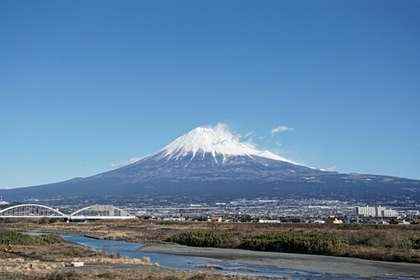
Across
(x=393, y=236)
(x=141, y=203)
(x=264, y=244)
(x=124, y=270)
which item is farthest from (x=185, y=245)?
(x=141, y=203)

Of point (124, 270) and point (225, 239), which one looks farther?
point (225, 239)

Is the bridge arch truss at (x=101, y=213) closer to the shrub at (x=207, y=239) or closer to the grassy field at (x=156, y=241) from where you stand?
the grassy field at (x=156, y=241)

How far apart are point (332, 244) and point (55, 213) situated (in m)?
97.5

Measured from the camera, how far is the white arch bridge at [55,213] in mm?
124562

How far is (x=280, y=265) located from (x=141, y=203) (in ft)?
559

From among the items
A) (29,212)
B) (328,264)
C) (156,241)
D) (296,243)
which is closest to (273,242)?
(296,243)

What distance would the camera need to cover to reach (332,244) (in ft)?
126

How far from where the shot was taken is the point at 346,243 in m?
39.9

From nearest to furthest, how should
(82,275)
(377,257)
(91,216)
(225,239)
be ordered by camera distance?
(82,275)
(377,257)
(225,239)
(91,216)

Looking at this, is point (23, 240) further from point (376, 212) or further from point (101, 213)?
point (376, 212)

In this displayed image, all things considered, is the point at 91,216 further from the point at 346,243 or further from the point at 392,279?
the point at 392,279

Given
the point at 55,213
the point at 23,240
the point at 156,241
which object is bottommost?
the point at 156,241

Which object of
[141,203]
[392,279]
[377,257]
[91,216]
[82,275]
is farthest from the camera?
[141,203]

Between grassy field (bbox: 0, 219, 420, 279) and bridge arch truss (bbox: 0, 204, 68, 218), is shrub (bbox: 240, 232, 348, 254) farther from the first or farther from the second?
bridge arch truss (bbox: 0, 204, 68, 218)
